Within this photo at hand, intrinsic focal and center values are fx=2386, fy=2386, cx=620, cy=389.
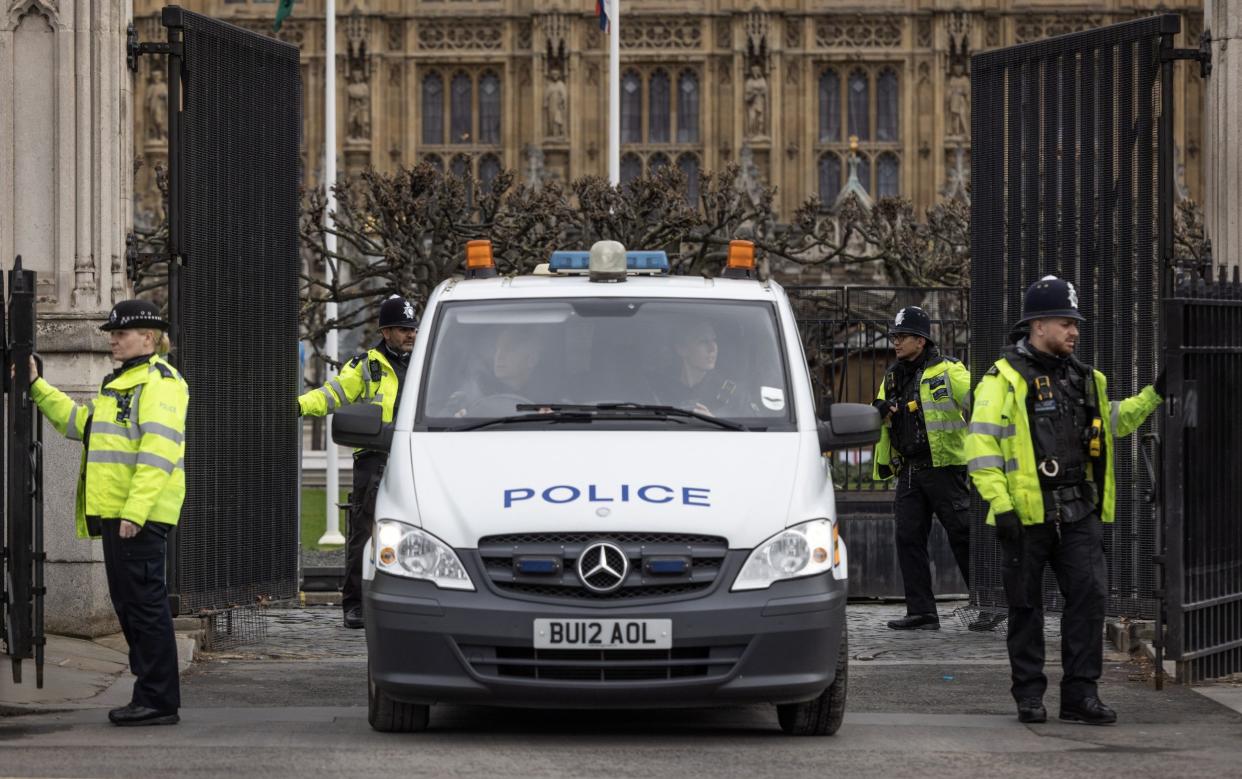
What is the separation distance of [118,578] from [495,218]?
1938 centimetres

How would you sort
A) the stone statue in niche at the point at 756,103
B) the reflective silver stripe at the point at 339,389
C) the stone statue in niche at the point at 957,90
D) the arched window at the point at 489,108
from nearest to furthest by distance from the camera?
the reflective silver stripe at the point at 339,389, the stone statue in niche at the point at 957,90, the stone statue in niche at the point at 756,103, the arched window at the point at 489,108

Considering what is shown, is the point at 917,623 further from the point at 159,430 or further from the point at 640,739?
the point at 159,430

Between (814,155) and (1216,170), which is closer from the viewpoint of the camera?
(1216,170)

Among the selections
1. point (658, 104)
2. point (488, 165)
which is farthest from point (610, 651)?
point (488, 165)

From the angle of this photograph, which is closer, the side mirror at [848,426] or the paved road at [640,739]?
the paved road at [640,739]

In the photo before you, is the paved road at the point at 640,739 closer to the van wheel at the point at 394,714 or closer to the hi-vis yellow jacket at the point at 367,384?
the van wheel at the point at 394,714

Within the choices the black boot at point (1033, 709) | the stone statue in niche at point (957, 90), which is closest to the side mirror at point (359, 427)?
the black boot at point (1033, 709)

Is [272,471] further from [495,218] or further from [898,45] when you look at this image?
[898,45]

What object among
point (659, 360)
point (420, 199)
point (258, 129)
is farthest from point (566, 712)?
point (420, 199)

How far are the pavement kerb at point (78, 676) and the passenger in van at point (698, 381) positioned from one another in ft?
9.01

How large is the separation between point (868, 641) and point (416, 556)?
4.90 m

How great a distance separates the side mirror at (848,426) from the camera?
859cm

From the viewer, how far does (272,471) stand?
41.7ft

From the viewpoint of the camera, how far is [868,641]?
40.5ft
